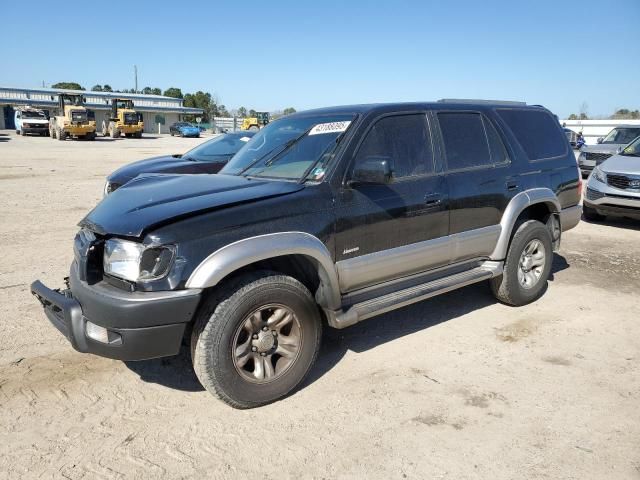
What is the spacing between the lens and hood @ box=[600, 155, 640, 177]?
8.80 m

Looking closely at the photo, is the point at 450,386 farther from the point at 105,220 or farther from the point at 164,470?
the point at 105,220

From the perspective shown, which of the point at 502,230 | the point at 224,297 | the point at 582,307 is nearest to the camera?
the point at 224,297

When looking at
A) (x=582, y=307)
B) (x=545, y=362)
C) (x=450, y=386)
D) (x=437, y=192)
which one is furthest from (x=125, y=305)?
(x=582, y=307)

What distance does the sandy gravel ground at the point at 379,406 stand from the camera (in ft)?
9.14

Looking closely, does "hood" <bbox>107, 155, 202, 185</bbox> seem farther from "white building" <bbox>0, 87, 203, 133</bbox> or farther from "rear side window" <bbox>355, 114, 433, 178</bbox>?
"white building" <bbox>0, 87, 203, 133</bbox>

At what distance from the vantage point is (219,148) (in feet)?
30.6

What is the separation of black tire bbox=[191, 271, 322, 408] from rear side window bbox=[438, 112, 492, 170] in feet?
6.38

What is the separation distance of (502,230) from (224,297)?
2.88 m

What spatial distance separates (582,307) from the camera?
525cm

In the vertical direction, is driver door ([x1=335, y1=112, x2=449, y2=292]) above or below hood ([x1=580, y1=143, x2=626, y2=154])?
below

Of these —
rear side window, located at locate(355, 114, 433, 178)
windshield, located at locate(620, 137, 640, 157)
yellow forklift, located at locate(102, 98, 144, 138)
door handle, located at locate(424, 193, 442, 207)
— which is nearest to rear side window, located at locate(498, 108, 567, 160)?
rear side window, located at locate(355, 114, 433, 178)

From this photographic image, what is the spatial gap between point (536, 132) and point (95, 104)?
64.3 m

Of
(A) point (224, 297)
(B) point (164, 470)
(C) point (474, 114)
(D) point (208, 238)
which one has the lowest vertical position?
(B) point (164, 470)

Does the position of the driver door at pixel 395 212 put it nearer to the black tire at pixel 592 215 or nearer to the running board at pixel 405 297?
the running board at pixel 405 297
